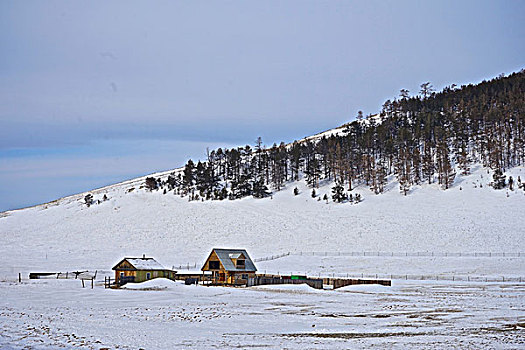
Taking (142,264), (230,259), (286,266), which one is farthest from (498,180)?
(142,264)

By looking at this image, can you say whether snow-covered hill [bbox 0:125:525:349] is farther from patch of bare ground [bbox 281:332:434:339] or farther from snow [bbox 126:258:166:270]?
snow [bbox 126:258:166:270]

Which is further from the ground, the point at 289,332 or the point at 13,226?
the point at 13,226

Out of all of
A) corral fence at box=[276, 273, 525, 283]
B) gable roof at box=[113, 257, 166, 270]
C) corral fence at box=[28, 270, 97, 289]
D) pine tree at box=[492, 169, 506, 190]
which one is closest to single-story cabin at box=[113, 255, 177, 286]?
gable roof at box=[113, 257, 166, 270]

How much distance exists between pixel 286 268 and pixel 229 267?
11.2 metres

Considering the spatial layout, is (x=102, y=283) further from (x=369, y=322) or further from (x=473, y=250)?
(x=473, y=250)

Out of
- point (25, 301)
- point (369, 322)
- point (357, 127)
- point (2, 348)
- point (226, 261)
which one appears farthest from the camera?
point (357, 127)

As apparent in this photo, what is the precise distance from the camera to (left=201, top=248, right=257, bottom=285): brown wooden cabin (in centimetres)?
5241

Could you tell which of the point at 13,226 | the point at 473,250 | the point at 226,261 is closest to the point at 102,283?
the point at 226,261

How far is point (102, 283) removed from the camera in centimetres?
4969

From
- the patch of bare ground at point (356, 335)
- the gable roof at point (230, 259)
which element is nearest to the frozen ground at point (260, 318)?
the patch of bare ground at point (356, 335)

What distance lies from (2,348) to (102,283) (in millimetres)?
33520

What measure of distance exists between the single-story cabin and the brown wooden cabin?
3.88m

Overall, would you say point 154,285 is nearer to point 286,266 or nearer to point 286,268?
point 286,268

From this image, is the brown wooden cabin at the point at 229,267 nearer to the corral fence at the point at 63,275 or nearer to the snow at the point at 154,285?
the snow at the point at 154,285
